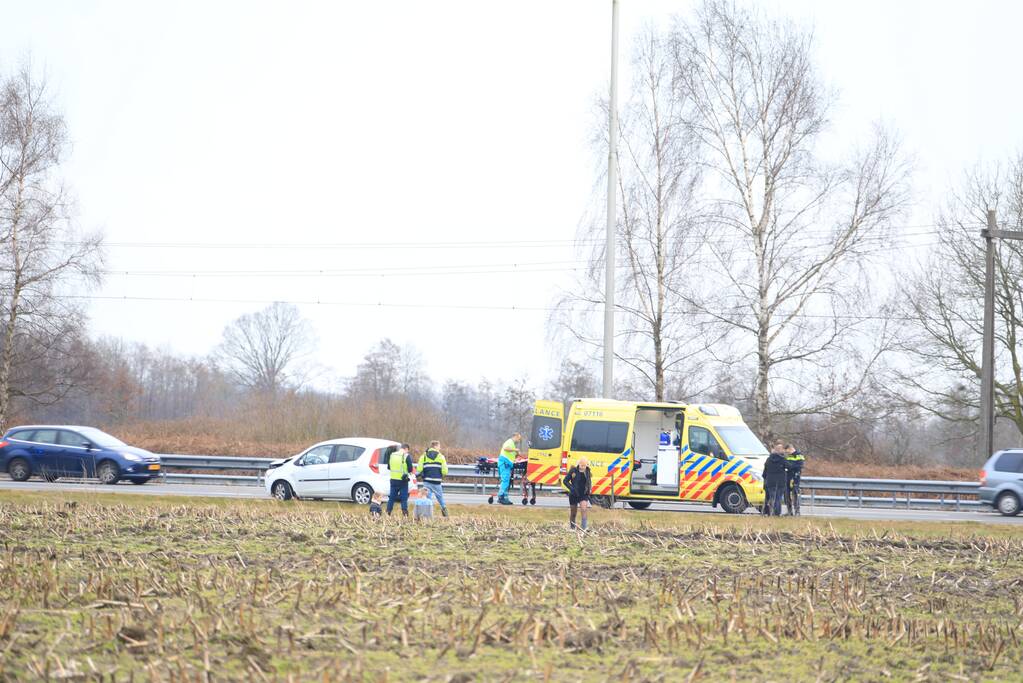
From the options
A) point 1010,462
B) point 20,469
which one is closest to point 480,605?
point 1010,462

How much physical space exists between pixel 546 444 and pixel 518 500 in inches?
101

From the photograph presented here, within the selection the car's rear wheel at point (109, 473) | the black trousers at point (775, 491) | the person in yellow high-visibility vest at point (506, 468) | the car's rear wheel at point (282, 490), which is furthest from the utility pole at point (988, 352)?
the car's rear wheel at point (109, 473)

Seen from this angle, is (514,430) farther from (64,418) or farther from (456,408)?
(456,408)

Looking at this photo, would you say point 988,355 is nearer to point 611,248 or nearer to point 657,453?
point 657,453

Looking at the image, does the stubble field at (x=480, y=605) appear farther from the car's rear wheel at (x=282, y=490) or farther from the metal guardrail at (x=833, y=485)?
the metal guardrail at (x=833, y=485)

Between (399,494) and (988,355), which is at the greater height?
(988,355)

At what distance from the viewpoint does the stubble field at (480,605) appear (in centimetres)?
833

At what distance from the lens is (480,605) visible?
10.5 meters

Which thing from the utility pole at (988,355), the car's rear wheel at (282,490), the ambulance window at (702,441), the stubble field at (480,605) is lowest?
the stubble field at (480,605)

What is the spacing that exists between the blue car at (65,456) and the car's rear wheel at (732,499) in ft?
48.9

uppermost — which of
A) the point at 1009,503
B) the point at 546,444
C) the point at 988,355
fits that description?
the point at 988,355

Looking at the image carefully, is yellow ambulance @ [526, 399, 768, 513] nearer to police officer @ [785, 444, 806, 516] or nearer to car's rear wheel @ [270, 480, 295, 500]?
police officer @ [785, 444, 806, 516]

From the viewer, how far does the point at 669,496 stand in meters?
26.6

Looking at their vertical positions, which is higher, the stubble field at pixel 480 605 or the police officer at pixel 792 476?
the police officer at pixel 792 476
